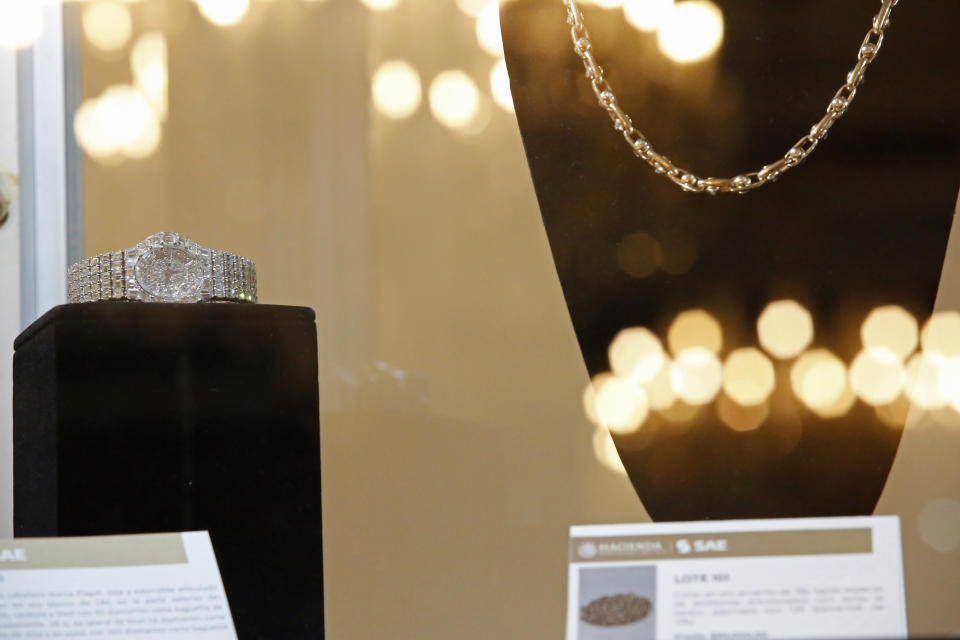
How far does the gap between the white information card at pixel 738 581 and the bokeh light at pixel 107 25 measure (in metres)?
0.87

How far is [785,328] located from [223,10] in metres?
0.77

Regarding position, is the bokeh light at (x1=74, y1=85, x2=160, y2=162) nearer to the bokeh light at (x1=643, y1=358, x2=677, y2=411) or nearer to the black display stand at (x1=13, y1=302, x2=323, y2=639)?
the black display stand at (x1=13, y1=302, x2=323, y2=639)

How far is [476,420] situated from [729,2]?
0.57 m

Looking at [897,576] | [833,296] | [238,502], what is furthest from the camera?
[833,296]

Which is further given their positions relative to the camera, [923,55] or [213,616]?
[923,55]

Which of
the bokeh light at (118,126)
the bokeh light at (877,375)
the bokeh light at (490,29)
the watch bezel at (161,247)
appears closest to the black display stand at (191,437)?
the watch bezel at (161,247)

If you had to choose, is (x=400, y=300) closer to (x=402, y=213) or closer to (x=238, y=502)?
(x=402, y=213)

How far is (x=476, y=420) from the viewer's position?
1139mm

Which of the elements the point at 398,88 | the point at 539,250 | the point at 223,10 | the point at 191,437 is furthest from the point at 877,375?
the point at 223,10

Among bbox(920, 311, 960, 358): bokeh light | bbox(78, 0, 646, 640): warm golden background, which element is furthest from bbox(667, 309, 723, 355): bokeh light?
bbox(920, 311, 960, 358): bokeh light

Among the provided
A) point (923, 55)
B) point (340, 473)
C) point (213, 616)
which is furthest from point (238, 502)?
point (923, 55)

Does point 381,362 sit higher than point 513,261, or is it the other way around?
point 513,261

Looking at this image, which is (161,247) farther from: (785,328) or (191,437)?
(785,328)

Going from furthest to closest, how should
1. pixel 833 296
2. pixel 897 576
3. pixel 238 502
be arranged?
pixel 833 296
pixel 238 502
pixel 897 576
